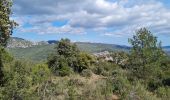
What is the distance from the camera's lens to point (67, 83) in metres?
33.2

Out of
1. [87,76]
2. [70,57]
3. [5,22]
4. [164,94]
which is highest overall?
[5,22]

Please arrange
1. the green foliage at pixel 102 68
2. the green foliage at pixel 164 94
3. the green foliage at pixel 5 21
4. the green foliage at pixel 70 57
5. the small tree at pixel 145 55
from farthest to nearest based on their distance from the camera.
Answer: the green foliage at pixel 102 68
the green foliage at pixel 70 57
the small tree at pixel 145 55
the green foliage at pixel 164 94
the green foliage at pixel 5 21

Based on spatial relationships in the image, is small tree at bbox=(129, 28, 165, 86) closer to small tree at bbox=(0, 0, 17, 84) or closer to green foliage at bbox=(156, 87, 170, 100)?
green foliage at bbox=(156, 87, 170, 100)

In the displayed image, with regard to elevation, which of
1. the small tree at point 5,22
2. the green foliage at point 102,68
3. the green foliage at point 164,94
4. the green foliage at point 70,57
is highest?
the small tree at point 5,22

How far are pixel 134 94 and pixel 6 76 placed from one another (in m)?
9.75

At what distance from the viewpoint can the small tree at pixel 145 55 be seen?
44312 mm

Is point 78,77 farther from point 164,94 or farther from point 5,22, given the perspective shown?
point 5,22

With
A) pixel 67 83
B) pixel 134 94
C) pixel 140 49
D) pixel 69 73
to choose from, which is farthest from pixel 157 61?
pixel 134 94

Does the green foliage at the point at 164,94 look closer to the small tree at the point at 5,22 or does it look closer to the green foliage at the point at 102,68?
the small tree at the point at 5,22

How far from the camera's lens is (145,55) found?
4450 centimetres

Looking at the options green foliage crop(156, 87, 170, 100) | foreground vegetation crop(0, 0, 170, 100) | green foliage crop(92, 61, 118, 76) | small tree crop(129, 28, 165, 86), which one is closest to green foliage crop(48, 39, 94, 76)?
foreground vegetation crop(0, 0, 170, 100)

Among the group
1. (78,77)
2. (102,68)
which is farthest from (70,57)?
(78,77)

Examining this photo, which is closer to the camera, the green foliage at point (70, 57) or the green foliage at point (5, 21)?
the green foliage at point (5, 21)

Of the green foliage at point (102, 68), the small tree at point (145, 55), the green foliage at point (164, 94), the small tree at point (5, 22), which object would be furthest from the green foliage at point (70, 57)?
the small tree at point (5, 22)
